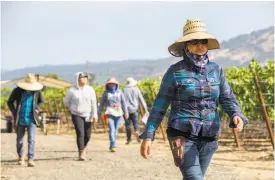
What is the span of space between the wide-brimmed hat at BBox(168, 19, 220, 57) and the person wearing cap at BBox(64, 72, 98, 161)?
5.77 m

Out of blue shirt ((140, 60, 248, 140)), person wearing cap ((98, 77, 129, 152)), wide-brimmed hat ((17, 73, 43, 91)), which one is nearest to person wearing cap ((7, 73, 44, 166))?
wide-brimmed hat ((17, 73, 43, 91))

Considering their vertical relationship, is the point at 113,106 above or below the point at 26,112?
below

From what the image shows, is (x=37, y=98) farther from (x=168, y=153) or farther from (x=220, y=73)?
(x=220, y=73)

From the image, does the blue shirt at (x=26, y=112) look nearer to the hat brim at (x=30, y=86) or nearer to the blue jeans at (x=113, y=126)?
the hat brim at (x=30, y=86)

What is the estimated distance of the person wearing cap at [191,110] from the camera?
14.4 ft

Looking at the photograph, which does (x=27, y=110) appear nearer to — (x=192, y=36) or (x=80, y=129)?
(x=80, y=129)

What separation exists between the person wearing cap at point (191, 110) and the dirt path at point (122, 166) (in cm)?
387

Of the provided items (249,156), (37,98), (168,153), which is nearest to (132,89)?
(168,153)

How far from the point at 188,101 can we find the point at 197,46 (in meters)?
0.46

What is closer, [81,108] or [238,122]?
[238,122]

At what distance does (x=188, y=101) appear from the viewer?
4430 mm

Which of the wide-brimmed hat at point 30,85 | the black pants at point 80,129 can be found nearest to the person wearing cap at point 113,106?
the black pants at point 80,129

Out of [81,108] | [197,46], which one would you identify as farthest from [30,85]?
[197,46]

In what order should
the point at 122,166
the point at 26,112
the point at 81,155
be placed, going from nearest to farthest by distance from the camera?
the point at 26,112 → the point at 122,166 → the point at 81,155
